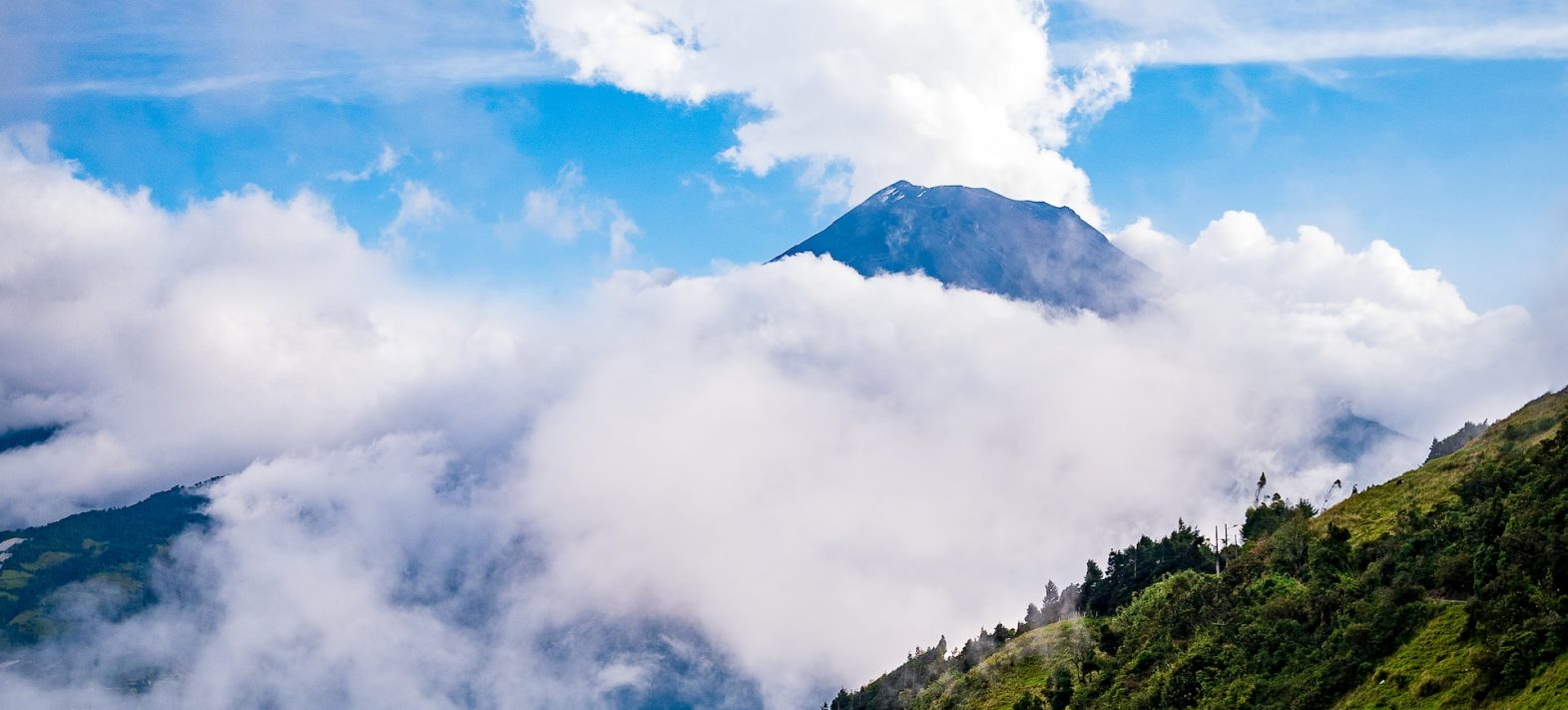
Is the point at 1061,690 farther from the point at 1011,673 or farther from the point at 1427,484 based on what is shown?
the point at 1427,484

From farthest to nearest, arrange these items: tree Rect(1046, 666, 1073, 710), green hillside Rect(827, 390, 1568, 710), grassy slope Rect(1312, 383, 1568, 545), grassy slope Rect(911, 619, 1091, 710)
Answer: grassy slope Rect(911, 619, 1091, 710) → tree Rect(1046, 666, 1073, 710) → grassy slope Rect(1312, 383, 1568, 545) → green hillside Rect(827, 390, 1568, 710)

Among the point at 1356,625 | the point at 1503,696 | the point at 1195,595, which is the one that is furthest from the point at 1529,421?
the point at 1503,696

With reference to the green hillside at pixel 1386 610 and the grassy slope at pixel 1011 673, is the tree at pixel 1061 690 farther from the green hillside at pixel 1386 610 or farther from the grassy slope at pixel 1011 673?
the grassy slope at pixel 1011 673

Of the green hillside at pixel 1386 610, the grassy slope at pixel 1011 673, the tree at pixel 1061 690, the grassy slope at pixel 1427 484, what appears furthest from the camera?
the grassy slope at pixel 1011 673

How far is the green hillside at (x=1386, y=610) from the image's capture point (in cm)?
6838

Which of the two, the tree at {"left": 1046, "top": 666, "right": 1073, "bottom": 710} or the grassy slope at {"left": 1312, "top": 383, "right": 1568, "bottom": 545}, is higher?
the grassy slope at {"left": 1312, "top": 383, "right": 1568, "bottom": 545}

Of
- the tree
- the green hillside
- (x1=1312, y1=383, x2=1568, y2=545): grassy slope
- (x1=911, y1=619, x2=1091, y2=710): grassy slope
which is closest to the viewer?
the green hillside

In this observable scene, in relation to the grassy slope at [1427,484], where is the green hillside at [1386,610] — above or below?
below

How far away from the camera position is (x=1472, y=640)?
239 ft

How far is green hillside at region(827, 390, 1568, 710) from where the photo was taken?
68.4 metres

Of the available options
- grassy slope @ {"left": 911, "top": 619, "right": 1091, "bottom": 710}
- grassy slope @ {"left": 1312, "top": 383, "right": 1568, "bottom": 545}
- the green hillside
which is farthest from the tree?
grassy slope @ {"left": 1312, "top": 383, "right": 1568, "bottom": 545}

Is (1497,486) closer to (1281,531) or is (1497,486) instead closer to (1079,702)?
(1281,531)

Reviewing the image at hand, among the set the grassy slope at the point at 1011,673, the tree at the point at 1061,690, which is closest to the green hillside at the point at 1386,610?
the tree at the point at 1061,690

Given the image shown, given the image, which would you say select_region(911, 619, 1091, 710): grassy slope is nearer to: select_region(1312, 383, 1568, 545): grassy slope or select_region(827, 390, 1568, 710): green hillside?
select_region(827, 390, 1568, 710): green hillside
